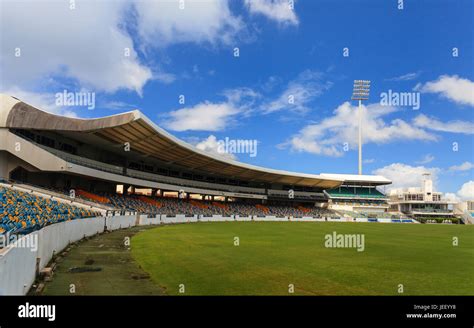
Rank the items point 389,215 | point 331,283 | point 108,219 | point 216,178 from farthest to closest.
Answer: point 389,215 → point 216,178 → point 108,219 → point 331,283

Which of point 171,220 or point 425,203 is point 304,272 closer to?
point 171,220

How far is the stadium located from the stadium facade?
0.15 m

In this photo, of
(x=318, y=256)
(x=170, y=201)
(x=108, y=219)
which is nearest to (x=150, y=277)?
(x=318, y=256)

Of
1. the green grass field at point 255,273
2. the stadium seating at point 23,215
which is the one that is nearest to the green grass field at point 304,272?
the green grass field at point 255,273

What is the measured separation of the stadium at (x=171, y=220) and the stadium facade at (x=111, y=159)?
0.15 meters

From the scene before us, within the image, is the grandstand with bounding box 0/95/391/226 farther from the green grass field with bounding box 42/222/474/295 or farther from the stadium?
the green grass field with bounding box 42/222/474/295

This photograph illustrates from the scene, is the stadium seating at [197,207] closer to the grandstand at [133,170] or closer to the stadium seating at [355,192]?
the grandstand at [133,170]

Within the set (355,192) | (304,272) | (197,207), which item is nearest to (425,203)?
(355,192)

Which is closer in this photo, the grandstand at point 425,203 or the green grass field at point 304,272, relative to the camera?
the green grass field at point 304,272

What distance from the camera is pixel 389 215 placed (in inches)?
3659

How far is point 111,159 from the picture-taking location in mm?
54906

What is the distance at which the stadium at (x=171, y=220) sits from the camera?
10.8 metres
